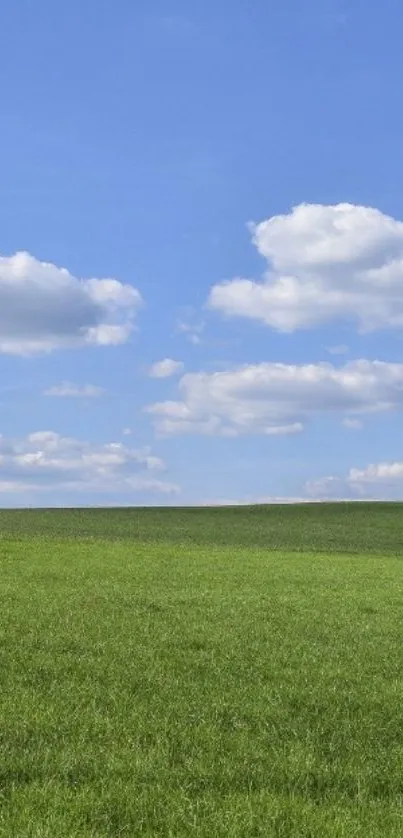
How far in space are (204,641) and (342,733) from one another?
228 inches

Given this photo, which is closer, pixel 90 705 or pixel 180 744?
pixel 180 744

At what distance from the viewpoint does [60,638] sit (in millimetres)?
17344

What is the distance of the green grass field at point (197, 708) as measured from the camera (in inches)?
357

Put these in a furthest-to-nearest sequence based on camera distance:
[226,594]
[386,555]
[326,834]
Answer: [386,555]
[226,594]
[326,834]

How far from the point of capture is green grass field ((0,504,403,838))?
29.8 feet

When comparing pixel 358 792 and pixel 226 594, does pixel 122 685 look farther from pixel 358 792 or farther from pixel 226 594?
pixel 226 594

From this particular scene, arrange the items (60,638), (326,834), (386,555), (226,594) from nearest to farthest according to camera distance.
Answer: (326,834)
(60,638)
(226,594)
(386,555)

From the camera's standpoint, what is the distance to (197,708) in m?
12.8

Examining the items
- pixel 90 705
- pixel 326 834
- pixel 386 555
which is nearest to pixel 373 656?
pixel 90 705

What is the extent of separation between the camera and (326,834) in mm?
8664

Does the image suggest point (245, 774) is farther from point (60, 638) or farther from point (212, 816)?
point (60, 638)

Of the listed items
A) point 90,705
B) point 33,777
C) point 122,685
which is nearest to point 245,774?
point 33,777

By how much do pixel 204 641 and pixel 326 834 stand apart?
910cm

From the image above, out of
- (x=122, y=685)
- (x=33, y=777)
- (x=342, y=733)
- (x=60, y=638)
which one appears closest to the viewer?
(x=33, y=777)
